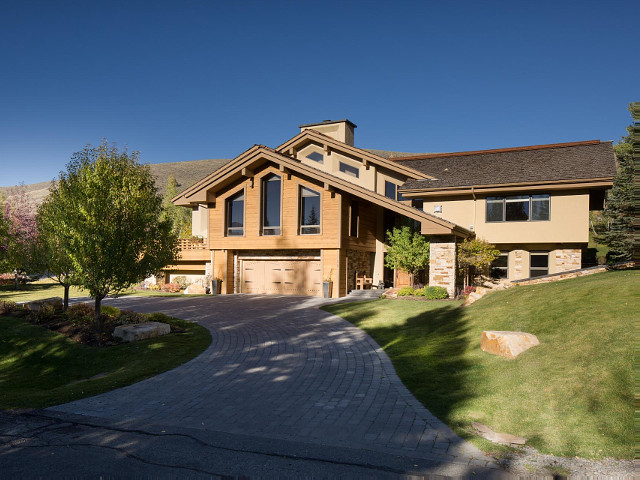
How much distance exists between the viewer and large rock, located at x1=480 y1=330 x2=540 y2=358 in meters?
8.52

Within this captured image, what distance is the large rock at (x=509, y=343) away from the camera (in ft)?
28.0

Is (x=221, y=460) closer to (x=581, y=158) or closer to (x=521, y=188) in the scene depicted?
(x=521, y=188)

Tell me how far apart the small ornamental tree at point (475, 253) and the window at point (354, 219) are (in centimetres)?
569

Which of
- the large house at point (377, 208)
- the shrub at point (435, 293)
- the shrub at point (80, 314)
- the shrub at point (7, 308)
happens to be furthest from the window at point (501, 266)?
the shrub at point (7, 308)

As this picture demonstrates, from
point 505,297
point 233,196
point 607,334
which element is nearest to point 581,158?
point 505,297

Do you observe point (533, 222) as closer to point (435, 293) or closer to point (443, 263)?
point (443, 263)

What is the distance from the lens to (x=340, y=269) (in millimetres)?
22109

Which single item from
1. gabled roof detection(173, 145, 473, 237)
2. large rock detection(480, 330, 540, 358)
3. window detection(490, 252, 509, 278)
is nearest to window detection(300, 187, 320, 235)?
gabled roof detection(173, 145, 473, 237)

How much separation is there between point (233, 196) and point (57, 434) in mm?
19730

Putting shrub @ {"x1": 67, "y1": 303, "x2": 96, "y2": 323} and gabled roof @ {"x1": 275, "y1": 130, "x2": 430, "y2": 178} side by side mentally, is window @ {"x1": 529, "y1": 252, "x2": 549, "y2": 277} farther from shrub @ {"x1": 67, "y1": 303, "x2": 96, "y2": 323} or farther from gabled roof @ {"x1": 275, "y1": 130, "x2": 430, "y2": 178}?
shrub @ {"x1": 67, "y1": 303, "x2": 96, "y2": 323}

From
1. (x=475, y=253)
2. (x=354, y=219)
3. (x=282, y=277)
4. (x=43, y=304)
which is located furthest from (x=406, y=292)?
(x=43, y=304)

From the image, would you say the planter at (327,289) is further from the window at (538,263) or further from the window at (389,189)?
the window at (538,263)

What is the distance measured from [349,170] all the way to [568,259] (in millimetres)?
12490

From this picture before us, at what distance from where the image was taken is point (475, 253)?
822 inches
